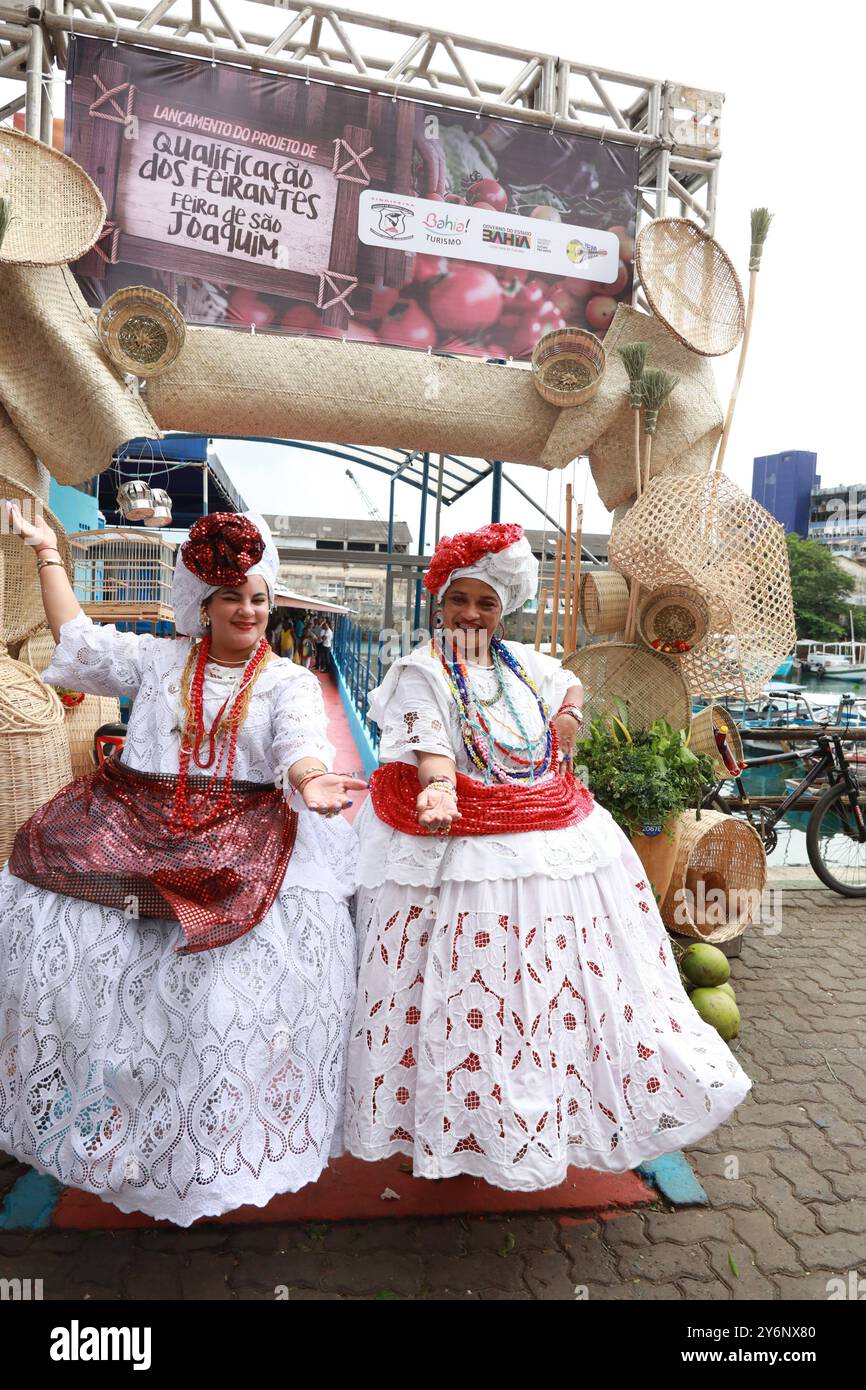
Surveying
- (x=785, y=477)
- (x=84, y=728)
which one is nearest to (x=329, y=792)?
(x=84, y=728)

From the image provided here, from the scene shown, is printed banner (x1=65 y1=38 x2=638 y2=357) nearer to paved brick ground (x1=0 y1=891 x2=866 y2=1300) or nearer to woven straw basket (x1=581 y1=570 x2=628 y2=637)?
woven straw basket (x1=581 y1=570 x2=628 y2=637)

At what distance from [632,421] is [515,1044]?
3.61 meters

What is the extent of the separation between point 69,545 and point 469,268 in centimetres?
297

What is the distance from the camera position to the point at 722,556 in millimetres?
4156

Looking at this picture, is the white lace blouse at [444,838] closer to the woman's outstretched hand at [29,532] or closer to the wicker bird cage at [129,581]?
the woman's outstretched hand at [29,532]

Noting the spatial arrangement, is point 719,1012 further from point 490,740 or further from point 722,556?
point 722,556

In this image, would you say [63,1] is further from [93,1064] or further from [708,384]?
[93,1064]

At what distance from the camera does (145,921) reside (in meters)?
2.09

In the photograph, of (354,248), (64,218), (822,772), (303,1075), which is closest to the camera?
(303,1075)

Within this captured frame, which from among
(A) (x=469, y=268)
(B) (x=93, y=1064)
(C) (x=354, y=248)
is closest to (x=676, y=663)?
(A) (x=469, y=268)

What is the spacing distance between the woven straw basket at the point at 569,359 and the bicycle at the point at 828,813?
2.47 m

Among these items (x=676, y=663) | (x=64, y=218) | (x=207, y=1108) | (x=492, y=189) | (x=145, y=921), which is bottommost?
(x=207, y=1108)

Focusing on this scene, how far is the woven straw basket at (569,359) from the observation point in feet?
14.7
